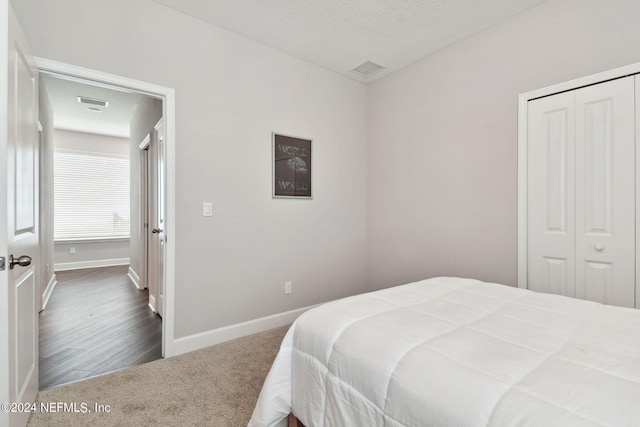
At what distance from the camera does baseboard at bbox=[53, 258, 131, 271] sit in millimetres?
5887

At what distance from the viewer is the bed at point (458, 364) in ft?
2.69

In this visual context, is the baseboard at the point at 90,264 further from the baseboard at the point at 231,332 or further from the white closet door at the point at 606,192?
the white closet door at the point at 606,192

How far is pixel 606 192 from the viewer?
6.95ft

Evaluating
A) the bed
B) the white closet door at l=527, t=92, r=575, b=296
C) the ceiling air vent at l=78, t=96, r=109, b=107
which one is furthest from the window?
the white closet door at l=527, t=92, r=575, b=296

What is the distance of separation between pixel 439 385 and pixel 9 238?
1.79 m

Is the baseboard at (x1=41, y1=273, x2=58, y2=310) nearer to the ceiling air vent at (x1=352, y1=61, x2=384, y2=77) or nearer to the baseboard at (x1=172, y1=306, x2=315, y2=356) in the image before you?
the baseboard at (x1=172, y1=306, x2=315, y2=356)

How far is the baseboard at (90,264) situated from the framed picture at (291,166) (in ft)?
17.0

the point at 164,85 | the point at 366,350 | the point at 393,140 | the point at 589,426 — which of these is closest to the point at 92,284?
the point at 164,85

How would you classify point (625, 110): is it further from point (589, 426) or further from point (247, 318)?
point (247, 318)

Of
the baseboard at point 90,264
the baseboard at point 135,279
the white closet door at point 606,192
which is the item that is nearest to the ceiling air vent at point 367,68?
the white closet door at point 606,192

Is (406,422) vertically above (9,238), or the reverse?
(9,238)

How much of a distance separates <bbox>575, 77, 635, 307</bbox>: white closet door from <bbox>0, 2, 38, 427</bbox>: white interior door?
3287mm

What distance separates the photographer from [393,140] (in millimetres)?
3527

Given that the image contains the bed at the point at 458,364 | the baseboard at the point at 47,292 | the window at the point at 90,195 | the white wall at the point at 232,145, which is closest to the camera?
the bed at the point at 458,364
